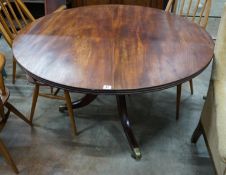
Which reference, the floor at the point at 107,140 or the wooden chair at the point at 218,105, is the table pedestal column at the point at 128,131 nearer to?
the floor at the point at 107,140

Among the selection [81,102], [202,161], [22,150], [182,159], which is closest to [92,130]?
[81,102]

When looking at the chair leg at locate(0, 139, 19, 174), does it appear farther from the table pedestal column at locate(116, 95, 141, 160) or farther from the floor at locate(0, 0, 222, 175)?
the table pedestal column at locate(116, 95, 141, 160)

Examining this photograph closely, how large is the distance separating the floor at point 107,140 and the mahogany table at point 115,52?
14cm

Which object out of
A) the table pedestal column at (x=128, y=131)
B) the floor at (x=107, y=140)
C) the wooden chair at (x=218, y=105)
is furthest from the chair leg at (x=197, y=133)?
the table pedestal column at (x=128, y=131)

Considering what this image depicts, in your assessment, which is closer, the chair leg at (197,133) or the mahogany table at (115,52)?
the mahogany table at (115,52)

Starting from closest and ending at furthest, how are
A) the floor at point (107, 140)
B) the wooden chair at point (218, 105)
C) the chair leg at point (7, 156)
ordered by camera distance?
1. the wooden chair at point (218, 105)
2. the chair leg at point (7, 156)
3. the floor at point (107, 140)

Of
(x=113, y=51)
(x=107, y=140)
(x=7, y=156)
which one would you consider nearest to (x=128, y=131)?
(x=107, y=140)

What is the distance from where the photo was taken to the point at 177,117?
78.3 inches

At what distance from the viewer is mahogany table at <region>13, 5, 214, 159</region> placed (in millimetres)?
1110

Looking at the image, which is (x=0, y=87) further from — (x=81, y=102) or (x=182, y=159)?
(x=182, y=159)

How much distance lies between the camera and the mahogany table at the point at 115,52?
111 cm

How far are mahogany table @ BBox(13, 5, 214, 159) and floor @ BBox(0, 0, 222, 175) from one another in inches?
5.6

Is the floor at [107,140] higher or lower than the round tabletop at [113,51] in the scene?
lower

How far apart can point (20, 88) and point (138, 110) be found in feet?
3.64
